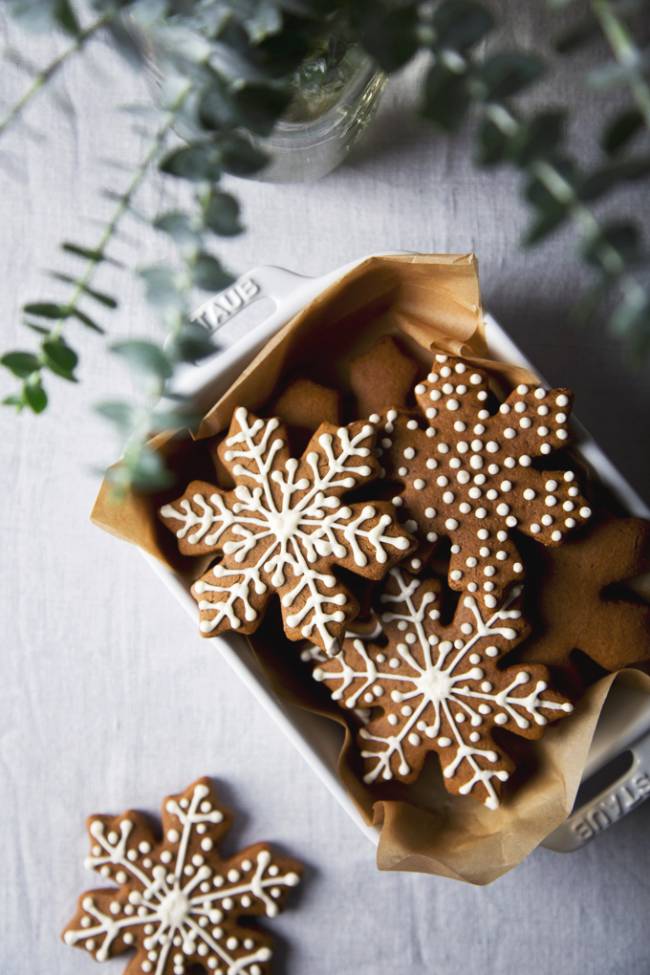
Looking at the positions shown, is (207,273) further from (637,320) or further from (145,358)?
(637,320)

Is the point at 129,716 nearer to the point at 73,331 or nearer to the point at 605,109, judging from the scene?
the point at 73,331

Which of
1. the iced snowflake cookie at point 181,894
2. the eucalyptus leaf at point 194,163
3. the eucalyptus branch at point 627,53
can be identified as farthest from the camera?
the iced snowflake cookie at point 181,894

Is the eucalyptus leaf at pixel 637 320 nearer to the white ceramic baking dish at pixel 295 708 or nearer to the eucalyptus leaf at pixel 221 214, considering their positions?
the eucalyptus leaf at pixel 221 214

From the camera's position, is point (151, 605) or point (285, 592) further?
point (151, 605)

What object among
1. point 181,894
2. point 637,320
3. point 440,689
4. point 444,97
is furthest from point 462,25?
point 181,894

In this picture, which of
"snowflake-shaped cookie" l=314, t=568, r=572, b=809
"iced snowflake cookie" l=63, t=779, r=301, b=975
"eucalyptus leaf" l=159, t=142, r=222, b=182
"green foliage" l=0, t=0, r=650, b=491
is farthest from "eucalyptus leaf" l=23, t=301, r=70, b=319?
"iced snowflake cookie" l=63, t=779, r=301, b=975

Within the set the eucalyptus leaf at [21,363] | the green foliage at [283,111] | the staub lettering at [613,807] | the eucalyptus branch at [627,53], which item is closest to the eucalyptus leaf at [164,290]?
the green foliage at [283,111]

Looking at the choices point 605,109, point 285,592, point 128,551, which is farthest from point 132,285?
point 605,109
